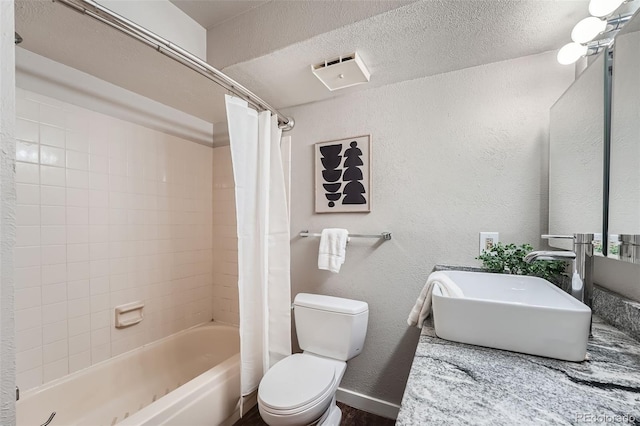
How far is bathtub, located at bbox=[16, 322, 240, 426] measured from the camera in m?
1.26

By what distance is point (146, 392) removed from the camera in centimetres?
172

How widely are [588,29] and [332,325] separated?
1773mm

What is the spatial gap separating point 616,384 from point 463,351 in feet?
1.09

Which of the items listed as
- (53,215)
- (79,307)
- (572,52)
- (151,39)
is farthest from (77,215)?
(572,52)

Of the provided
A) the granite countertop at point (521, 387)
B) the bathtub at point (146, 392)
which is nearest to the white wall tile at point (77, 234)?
the bathtub at point (146, 392)

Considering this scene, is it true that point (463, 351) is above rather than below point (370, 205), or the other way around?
below

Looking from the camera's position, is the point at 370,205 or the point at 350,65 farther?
the point at 370,205

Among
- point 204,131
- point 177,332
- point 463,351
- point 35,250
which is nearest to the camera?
Answer: point 463,351

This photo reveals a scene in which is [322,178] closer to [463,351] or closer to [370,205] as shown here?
[370,205]

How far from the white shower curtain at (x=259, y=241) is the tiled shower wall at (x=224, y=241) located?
79cm

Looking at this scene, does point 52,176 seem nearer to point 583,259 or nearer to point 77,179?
point 77,179

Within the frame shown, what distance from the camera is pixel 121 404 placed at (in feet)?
5.23

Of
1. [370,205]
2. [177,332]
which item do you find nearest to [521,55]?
[370,205]

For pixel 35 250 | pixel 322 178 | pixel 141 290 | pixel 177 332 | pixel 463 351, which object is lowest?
pixel 177 332
